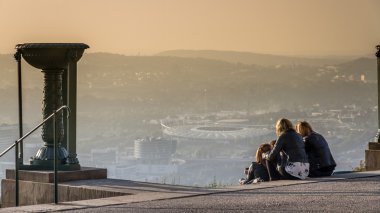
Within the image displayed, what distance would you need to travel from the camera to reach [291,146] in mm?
16953

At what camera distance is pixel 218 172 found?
7900cm

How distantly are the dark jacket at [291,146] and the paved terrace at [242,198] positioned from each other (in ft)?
1.16

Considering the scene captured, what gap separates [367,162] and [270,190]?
5438mm

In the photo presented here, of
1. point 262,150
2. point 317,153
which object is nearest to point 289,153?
point 317,153

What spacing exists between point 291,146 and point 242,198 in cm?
257

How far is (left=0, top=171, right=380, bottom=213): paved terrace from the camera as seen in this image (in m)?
13.6

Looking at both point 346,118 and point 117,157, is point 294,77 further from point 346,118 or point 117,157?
point 117,157

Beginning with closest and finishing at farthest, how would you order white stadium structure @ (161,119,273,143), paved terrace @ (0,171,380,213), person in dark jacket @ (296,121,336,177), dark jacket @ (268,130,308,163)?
paved terrace @ (0,171,380,213) → dark jacket @ (268,130,308,163) → person in dark jacket @ (296,121,336,177) → white stadium structure @ (161,119,273,143)

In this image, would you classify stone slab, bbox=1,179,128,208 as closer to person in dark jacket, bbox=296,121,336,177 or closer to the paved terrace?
the paved terrace

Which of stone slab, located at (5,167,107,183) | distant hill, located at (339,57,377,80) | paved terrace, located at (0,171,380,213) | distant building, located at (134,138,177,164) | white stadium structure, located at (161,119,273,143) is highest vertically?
distant hill, located at (339,57,377,80)

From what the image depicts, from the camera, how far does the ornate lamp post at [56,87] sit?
57.6ft

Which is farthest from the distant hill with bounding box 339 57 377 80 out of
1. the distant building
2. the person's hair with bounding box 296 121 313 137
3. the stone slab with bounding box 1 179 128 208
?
the stone slab with bounding box 1 179 128 208

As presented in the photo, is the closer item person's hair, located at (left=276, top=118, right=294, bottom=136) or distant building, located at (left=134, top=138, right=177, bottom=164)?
person's hair, located at (left=276, top=118, right=294, bottom=136)

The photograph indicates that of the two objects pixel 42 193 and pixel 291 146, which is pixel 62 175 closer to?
pixel 42 193
